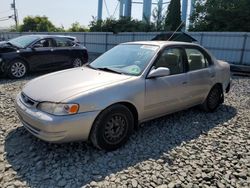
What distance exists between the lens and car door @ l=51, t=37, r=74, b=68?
368 inches

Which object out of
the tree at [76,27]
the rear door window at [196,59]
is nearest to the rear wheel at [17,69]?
the rear door window at [196,59]

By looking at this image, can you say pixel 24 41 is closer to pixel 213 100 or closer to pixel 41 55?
pixel 41 55

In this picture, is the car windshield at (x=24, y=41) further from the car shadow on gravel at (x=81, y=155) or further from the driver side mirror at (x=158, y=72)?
the driver side mirror at (x=158, y=72)

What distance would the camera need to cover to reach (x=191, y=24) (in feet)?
77.4

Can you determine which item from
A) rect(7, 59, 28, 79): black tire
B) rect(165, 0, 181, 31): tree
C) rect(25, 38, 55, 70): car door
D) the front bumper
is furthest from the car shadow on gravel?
rect(165, 0, 181, 31): tree

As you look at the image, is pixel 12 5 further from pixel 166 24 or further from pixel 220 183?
pixel 220 183

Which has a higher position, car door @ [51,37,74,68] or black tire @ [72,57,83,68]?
car door @ [51,37,74,68]

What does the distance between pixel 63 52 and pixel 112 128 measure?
6.76 meters

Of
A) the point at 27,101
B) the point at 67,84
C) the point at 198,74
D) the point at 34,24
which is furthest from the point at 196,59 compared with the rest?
the point at 34,24

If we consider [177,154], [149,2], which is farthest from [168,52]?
[149,2]

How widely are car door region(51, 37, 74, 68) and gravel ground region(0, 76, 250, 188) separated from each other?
4.99m

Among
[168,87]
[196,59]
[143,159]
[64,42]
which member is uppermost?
[196,59]

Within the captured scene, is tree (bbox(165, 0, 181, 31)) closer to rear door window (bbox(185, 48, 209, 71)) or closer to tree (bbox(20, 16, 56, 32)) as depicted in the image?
rear door window (bbox(185, 48, 209, 71))

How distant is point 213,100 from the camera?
17.4ft
